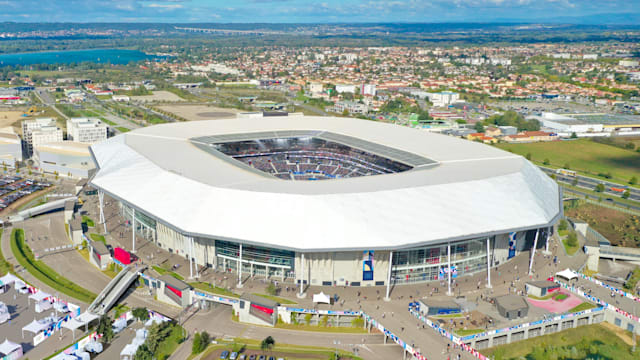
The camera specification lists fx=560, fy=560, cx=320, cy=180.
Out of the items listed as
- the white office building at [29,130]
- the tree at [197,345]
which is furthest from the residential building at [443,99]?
the tree at [197,345]

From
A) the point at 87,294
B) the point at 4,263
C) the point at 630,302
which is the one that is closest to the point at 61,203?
the point at 4,263

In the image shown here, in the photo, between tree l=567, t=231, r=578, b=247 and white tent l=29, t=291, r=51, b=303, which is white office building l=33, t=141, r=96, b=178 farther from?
tree l=567, t=231, r=578, b=247

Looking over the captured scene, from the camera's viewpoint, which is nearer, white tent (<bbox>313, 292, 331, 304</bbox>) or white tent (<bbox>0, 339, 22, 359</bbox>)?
A: white tent (<bbox>0, 339, 22, 359</bbox>)

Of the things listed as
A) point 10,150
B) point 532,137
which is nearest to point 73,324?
point 10,150

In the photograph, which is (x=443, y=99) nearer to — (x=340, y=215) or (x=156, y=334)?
(x=340, y=215)

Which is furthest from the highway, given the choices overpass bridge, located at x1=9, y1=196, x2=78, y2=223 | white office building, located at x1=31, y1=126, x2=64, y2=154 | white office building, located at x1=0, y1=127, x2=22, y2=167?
white office building, located at x1=0, y1=127, x2=22, y2=167

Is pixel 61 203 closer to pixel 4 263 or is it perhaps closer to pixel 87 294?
pixel 4 263

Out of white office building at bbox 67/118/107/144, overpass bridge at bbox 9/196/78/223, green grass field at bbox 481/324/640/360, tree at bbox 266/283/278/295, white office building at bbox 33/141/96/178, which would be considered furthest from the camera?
white office building at bbox 67/118/107/144
